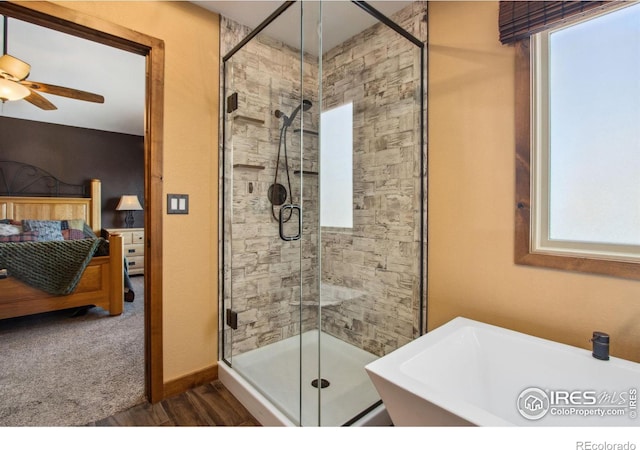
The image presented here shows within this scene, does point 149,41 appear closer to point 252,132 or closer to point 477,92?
point 252,132

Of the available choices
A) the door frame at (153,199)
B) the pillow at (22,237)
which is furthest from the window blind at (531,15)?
the pillow at (22,237)

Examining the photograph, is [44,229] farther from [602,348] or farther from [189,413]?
[602,348]

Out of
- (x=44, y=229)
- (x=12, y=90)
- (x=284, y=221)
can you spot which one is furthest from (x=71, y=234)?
(x=284, y=221)

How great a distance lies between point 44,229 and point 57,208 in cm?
55

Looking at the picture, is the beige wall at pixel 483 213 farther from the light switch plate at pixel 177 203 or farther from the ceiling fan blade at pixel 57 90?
the ceiling fan blade at pixel 57 90

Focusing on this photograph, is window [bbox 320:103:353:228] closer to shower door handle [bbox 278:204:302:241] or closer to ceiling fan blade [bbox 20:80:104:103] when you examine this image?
shower door handle [bbox 278:204:302:241]

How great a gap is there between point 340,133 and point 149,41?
1.17 metres

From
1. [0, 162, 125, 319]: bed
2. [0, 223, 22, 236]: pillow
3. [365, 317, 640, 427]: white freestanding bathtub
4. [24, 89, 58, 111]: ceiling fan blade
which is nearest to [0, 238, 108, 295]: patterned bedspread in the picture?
[0, 162, 125, 319]: bed

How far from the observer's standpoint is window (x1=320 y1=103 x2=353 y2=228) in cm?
177

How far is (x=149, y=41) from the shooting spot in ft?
→ 5.59

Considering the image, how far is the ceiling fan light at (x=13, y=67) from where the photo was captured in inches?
83.4

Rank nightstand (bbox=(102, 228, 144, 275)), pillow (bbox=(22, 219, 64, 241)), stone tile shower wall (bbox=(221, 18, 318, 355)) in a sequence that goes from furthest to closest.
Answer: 1. nightstand (bbox=(102, 228, 144, 275))
2. pillow (bbox=(22, 219, 64, 241))
3. stone tile shower wall (bbox=(221, 18, 318, 355))

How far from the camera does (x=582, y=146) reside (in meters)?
1.35
